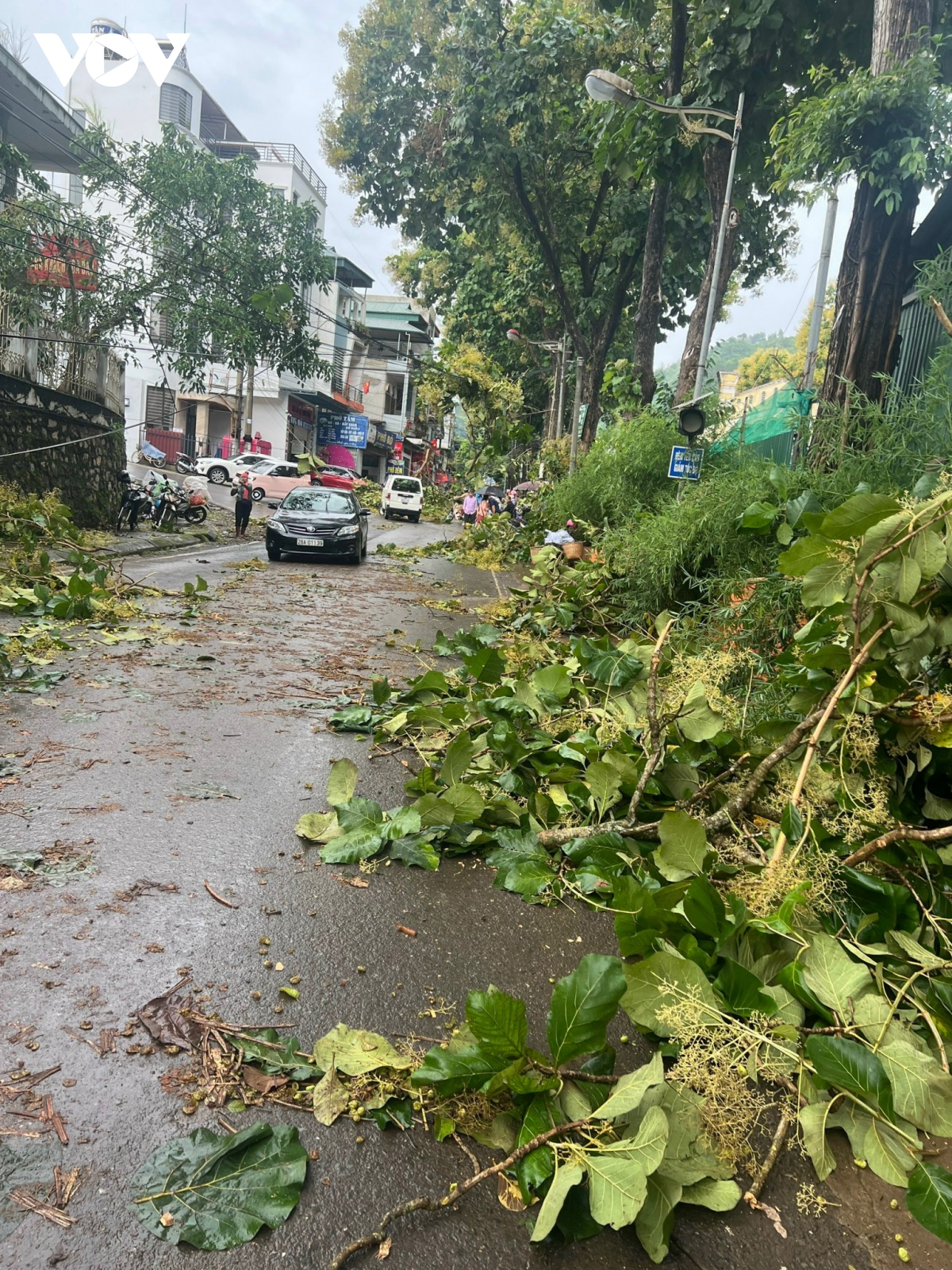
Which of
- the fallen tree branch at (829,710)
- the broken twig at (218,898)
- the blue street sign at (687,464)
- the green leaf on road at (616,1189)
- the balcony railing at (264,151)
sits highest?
the balcony railing at (264,151)

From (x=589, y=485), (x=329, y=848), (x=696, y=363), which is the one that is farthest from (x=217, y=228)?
(x=329, y=848)

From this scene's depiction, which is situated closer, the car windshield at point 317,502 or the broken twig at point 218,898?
the broken twig at point 218,898

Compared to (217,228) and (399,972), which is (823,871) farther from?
(217,228)

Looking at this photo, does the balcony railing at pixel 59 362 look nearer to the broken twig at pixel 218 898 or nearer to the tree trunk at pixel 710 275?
the tree trunk at pixel 710 275

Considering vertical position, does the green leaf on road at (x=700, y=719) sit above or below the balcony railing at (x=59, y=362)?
below

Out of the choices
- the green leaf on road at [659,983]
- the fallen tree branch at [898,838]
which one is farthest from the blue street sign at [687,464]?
the green leaf on road at [659,983]

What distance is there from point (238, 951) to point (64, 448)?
51.2 ft

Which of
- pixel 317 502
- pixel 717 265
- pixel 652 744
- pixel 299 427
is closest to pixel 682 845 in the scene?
pixel 652 744

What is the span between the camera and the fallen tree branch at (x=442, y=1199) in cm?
171

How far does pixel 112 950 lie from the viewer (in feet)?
8.83

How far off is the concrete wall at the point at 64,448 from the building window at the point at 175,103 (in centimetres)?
3179

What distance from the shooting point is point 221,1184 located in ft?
5.96

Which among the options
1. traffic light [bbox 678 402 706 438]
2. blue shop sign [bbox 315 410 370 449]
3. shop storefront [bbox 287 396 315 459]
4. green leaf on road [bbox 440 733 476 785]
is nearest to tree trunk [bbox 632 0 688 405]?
traffic light [bbox 678 402 706 438]

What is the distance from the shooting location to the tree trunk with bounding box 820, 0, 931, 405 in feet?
23.0
